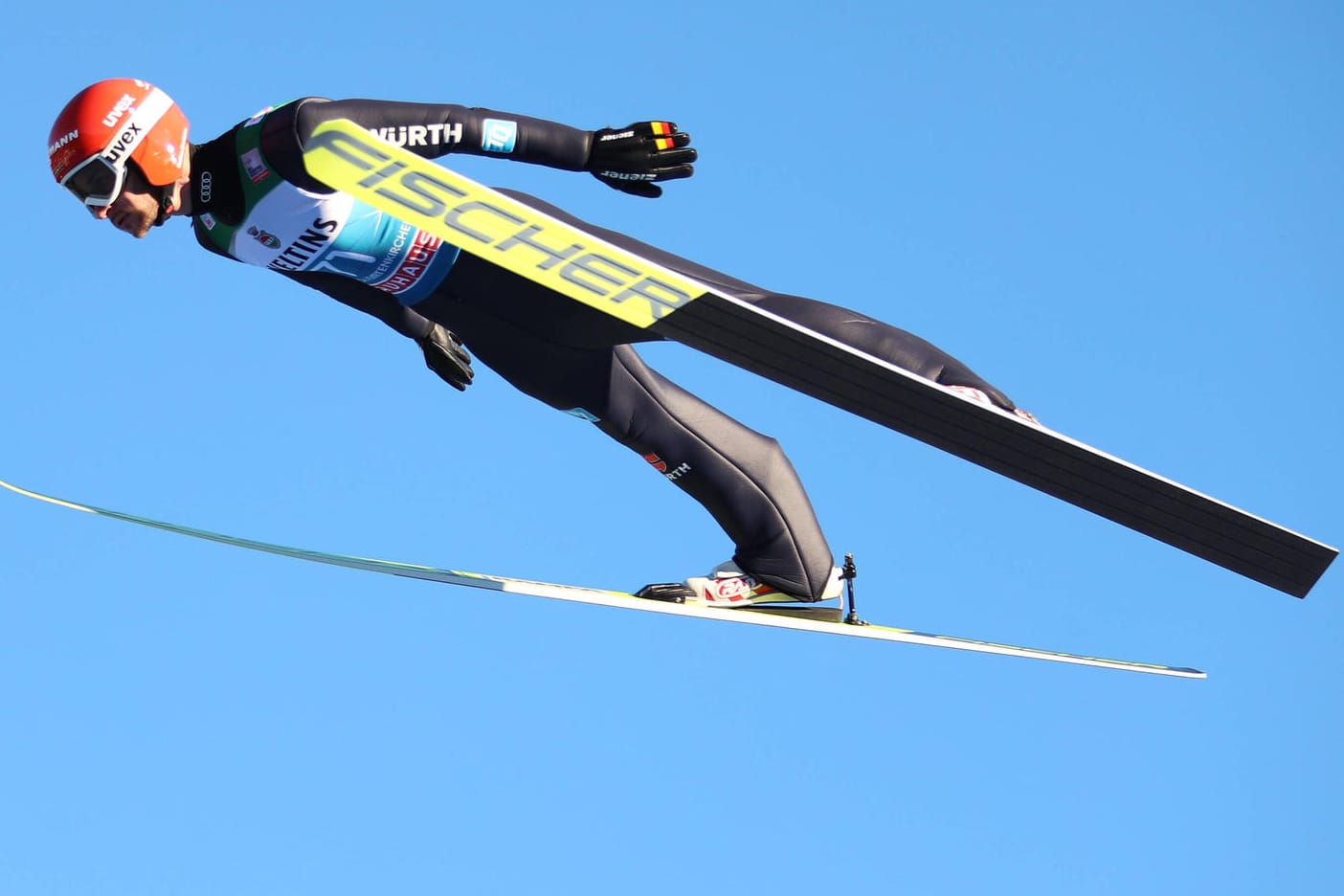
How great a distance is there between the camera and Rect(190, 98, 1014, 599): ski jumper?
553 cm

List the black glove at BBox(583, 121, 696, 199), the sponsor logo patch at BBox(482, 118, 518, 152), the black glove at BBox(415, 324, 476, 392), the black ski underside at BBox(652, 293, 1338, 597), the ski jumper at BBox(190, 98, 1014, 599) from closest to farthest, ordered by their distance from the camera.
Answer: the black ski underside at BBox(652, 293, 1338, 597), the ski jumper at BBox(190, 98, 1014, 599), the sponsor logo patch at BBox(482, 118, 518, 152), the black glove at BBox(583, 121, 696, 199), the black glove at BBox(415, 324, 476, 392)

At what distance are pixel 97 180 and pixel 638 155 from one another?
1.92 m

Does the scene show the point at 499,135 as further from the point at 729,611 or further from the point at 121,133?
the point at 729,611

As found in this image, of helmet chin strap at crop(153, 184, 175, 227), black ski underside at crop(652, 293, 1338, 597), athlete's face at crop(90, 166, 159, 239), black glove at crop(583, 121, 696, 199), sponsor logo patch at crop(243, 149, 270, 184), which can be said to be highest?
black glove at crop(583, 121, 696, 199)

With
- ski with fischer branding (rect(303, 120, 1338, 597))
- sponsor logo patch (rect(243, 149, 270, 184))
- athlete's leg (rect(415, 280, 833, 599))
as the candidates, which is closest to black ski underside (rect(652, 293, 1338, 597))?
ski with fischer branding (rect(303, 120, 1338, 597))

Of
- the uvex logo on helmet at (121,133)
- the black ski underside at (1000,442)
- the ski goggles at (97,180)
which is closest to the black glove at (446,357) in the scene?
the uvex logo on helmet at (121,133)

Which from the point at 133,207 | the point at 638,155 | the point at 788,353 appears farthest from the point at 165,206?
the point at 788,353

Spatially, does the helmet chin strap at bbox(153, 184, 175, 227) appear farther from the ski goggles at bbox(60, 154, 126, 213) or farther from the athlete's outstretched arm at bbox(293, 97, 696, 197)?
the athlete's outstretched arm at bbox(293, 97, 696, 197)

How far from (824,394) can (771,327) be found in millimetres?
318

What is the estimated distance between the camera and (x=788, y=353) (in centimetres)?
524

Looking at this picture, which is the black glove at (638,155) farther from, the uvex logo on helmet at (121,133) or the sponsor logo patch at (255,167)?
the uvex logo on helmet at (121,133)

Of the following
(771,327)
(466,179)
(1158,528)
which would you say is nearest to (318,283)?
(466,179)

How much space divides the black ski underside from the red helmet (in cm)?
187

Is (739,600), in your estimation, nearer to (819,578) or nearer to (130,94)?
(819,578)
